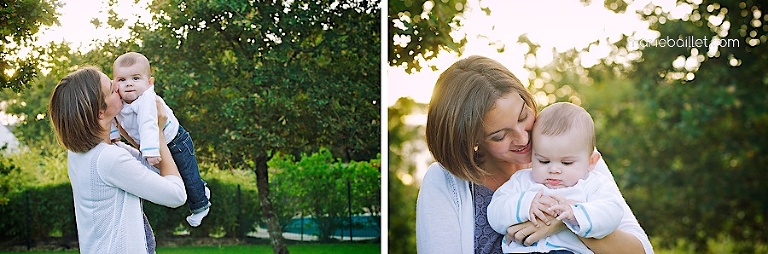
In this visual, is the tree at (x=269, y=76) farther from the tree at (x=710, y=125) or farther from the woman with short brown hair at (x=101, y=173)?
the tree at (x=710, y=125)

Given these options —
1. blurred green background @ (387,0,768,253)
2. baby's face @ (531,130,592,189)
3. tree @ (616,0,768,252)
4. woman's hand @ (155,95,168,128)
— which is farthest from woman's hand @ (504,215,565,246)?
tree @ (616,0,768,252)

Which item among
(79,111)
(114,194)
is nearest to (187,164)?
(114,194)

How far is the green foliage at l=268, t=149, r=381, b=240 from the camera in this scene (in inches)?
176

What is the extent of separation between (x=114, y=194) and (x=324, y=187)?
5.48ft

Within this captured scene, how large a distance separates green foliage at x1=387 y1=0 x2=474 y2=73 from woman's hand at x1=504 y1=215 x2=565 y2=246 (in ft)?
4.60

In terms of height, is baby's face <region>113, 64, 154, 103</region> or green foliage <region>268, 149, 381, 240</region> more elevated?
baby's face <region>113, 64, 154, 103</region>

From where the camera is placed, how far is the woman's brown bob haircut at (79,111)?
299 centimetres

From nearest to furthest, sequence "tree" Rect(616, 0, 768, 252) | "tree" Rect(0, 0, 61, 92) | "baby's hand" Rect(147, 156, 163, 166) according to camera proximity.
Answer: "baby's hand" Rect(147, 156, 163, 166), "tree" Rect(0, 0, 61, 92), "tree" Rect(616, 0, 768, 252)

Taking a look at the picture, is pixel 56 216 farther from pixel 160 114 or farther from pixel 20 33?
pixel 160 114

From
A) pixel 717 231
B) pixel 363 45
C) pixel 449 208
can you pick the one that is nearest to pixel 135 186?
pixel 449 208

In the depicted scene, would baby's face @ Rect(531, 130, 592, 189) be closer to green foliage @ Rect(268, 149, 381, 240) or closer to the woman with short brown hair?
the woman with short brown hair

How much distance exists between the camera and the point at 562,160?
287 centimetres

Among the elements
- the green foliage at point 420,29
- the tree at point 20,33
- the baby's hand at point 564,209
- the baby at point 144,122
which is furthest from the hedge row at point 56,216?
the baby's hand at point 564,209

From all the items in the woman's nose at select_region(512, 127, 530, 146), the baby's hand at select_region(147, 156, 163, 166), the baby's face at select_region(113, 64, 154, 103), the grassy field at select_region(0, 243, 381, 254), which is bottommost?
the grassy field at select_region(0, 243, 381, 254)
